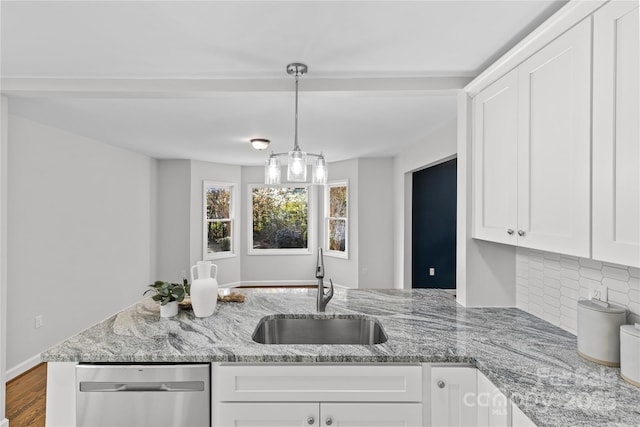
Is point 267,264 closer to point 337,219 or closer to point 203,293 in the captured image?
point 337,219

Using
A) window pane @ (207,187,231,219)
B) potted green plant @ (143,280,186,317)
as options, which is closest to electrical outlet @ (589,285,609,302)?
potted green plant @ (143,280,186,317)

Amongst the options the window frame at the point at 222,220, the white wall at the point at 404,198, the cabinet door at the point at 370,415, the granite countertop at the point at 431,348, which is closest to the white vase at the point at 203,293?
the granite countertop at the point at 431,348

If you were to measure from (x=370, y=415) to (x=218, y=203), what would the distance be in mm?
5686

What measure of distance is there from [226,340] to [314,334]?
0.59 meters

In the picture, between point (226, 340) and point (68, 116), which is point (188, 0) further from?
point (68, 116)

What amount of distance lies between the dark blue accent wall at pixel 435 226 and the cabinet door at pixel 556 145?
13.7ft

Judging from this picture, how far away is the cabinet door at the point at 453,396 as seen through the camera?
59.5 inches

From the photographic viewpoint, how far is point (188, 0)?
1.54 m

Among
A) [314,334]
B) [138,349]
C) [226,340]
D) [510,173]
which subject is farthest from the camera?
[314,334]

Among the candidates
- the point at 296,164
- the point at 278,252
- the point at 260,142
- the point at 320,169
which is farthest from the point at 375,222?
the point at 296,164

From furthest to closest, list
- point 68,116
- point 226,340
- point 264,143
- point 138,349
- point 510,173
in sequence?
point 264,143, point 68,116, point 510,173, point 226,340, point 138,349

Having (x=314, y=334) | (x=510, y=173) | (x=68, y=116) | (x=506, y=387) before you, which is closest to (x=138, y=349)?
(x=314, y=334)

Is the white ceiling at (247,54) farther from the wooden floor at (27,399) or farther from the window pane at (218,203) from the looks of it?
the window pane at (218,203)

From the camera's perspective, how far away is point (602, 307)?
1.46 meters
